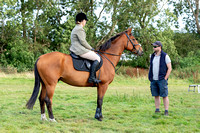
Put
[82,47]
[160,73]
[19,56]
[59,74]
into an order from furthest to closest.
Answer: [19,56] < [160,73] < [82,47] < [59,74]

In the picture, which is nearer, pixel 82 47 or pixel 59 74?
pixel 59 74

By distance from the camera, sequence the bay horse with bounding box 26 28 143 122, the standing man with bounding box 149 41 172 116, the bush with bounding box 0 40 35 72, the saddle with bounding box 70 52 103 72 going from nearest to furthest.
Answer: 1. the bay horse with bounding box 26 28 143 122
2. the saddle with bounding box 70 52 103 72
3. the standing man with bounding box 149 41 172 116
4. the bush with bounding box 0 40 35 72

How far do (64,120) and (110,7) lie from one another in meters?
27.2

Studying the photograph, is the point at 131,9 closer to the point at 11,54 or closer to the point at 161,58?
the point at 11,54

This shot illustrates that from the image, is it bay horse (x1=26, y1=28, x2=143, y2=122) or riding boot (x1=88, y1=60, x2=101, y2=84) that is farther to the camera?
riding boot (x1=88, y1=60, x2=101, y2=84)

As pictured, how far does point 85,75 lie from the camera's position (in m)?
7.04

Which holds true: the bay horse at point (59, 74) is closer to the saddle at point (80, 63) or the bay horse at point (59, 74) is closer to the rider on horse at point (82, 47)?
the saddle at point (80, 63)

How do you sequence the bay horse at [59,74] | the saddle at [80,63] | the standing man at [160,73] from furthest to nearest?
the standing man at [160,73] → the saddle at [80,63] → the bay horse at [59,74]

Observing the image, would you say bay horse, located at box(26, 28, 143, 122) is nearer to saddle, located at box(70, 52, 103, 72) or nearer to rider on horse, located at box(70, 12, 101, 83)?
saddle, located at box(70, 52, 103, 72)

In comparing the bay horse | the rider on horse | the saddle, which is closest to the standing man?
the bay horse

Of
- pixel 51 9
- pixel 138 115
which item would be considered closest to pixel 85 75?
pixel 138 115

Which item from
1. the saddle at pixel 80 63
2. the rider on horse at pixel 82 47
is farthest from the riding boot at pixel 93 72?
the saddle at pixel 80 63

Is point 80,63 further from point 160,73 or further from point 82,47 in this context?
point 160,73

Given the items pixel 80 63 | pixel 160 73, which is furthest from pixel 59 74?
pixel 160 73
